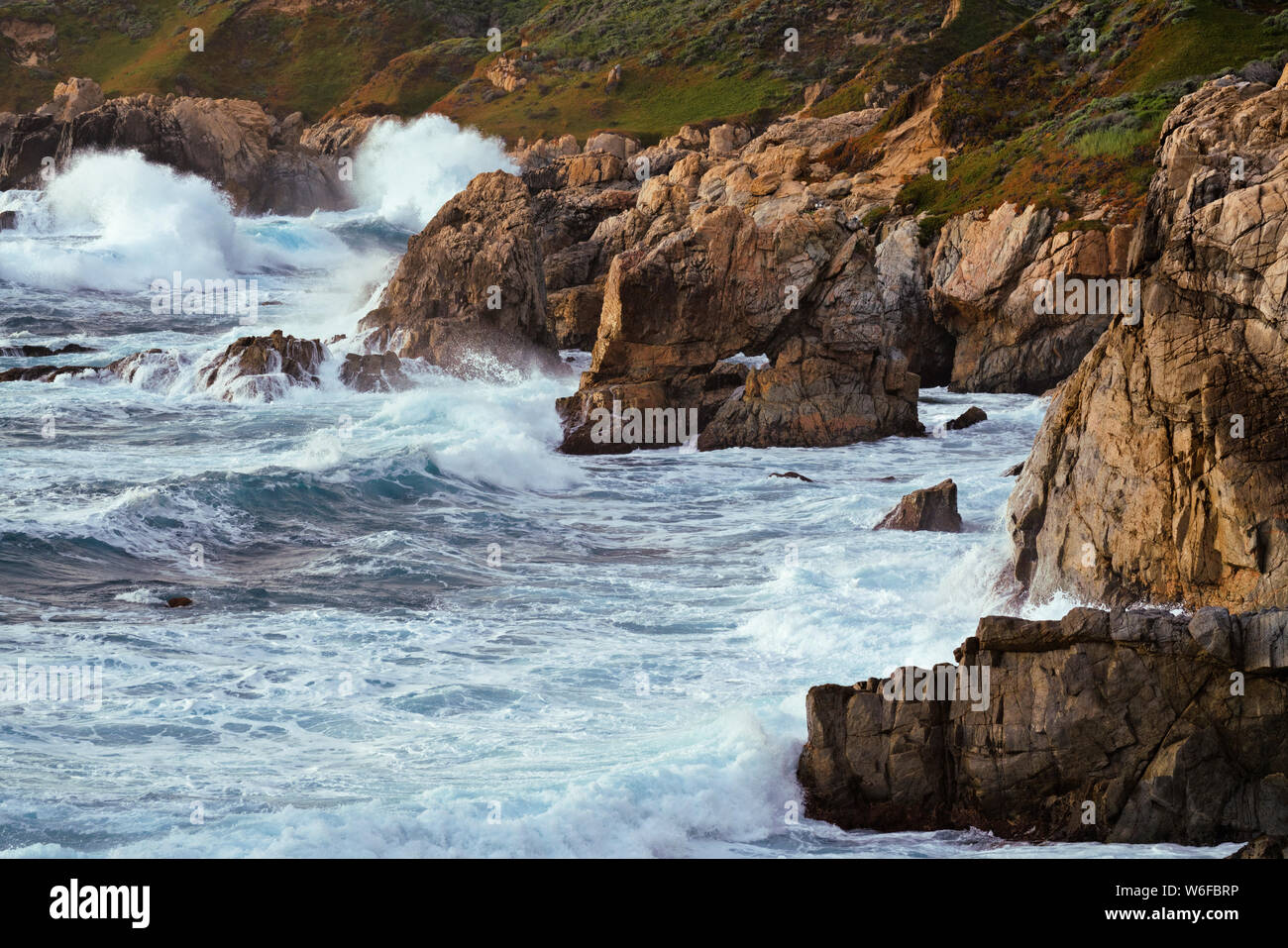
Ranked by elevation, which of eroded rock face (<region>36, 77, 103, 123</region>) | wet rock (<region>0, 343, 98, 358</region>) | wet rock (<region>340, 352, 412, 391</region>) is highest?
eroded rock face (<region>36, 77, 103, 123</region>)

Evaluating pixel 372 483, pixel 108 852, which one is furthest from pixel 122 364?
pixel 108 852

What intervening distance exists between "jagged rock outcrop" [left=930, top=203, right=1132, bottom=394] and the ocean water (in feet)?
4.68

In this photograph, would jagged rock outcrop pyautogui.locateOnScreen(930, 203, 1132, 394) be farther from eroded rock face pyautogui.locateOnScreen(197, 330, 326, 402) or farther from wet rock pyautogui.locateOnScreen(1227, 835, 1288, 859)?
wet rock pyautogui.locateOnScreen(1227, 835, 1288, 859)

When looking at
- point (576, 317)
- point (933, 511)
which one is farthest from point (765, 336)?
point (933, 511)

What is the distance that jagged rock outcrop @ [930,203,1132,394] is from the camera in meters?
35.3

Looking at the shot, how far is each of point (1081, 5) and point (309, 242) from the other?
4066 centimetres

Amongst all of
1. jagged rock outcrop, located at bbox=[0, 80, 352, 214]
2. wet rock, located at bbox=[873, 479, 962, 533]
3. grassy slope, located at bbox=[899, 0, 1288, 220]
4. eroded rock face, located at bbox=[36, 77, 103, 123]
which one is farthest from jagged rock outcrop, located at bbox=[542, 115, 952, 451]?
eroded rock face, located at bbox=[36, 77, 103, 123]

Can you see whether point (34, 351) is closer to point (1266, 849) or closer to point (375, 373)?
point (375, 373)

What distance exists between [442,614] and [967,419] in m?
17.1

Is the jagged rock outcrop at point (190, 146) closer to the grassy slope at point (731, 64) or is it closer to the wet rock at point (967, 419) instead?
the grassy slope at point (731, 64)

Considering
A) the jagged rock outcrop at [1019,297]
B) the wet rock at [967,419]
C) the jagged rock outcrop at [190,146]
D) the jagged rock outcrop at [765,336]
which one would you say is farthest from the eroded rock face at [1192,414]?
the jagged rock outcrop at [190,146]

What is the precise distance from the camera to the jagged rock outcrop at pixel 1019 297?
1391 inches

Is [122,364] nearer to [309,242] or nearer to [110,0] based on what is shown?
[309,242]

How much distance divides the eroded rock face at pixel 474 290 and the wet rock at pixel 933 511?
17.7m
